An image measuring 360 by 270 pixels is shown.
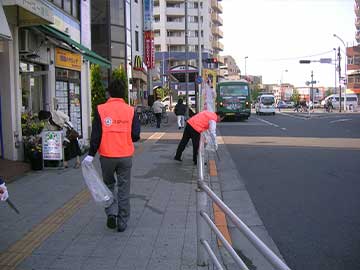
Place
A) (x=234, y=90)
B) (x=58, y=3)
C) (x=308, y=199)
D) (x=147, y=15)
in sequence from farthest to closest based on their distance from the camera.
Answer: (x=147, y=15) < (x=234, y=90) < (x=58, y=3) < (x=308, y=199)

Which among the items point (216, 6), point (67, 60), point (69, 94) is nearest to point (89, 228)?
point (67, 60)

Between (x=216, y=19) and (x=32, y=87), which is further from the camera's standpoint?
(x=216, y=19)

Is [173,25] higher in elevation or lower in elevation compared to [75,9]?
higher

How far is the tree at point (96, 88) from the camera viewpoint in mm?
23969

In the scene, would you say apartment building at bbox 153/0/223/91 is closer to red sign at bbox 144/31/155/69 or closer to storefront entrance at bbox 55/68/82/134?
red sign at bbox 144/31/155/69

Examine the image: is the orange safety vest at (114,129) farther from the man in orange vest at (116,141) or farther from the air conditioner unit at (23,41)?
the air conditioner unit at (23,41)

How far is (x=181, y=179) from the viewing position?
1038 cm

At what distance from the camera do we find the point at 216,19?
100 meters

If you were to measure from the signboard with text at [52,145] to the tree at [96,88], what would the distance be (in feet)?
41.2

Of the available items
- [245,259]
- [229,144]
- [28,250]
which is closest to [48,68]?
[229,144]

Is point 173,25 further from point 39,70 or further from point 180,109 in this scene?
point 39,70

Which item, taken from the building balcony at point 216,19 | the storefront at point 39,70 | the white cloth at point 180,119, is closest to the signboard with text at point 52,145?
the storefront at point 39,70

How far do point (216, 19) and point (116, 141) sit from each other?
97407 mm

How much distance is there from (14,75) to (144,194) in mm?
4662
